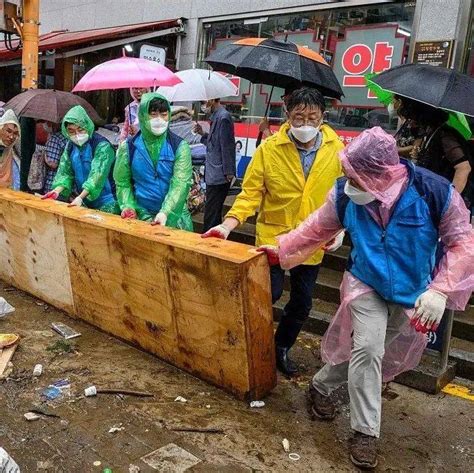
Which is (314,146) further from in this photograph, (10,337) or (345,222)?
(10,337)

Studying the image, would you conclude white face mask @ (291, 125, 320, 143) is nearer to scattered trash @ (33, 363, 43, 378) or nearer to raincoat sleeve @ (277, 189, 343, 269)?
raincoat sleeve @ (277, 189, 343, 269)

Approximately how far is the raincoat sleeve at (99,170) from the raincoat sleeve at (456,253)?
296 cm

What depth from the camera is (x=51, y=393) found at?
318cm

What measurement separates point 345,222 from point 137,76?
3741mm

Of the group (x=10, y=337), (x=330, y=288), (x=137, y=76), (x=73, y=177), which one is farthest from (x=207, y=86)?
(x=10, y=337)

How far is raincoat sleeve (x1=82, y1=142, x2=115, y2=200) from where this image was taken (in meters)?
4.52

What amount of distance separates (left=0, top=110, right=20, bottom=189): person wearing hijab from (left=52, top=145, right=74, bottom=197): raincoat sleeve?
1.06m

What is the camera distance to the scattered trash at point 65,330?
400 cm

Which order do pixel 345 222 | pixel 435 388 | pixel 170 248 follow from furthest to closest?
1. pixel 435 388
2. pixel 170 248
3. pixel 345 222

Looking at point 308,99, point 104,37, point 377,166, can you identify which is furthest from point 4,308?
point 104,37

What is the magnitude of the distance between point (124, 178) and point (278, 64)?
150 centimetres

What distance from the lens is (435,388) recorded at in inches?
140

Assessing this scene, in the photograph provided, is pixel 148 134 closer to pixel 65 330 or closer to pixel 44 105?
pixel 65 330

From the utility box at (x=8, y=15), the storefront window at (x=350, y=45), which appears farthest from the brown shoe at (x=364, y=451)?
the utility box at (x=8, y=15)
